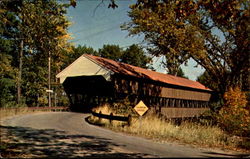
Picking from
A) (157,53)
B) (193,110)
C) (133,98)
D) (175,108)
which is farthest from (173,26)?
(193,110)

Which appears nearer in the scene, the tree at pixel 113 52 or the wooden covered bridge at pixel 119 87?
the wooden covered bridge at pixel 119 87

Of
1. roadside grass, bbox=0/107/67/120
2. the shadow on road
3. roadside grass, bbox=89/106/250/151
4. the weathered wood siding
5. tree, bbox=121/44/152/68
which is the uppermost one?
tree, bbox=121/44/152/68

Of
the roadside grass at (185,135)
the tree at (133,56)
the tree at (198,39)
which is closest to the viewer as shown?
the roadside grass at (185,135)

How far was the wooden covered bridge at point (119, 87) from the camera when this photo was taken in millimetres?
21938

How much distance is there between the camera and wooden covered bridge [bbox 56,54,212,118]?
21938 millimetres

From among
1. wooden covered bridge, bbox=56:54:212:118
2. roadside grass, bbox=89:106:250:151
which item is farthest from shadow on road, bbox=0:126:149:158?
wooden covered bridge, bbox=56:54:212:118

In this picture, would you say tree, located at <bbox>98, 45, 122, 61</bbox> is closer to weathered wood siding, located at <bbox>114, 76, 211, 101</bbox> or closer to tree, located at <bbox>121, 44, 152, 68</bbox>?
tree, located at <bbox>121, 44, 152, 68</bbox>

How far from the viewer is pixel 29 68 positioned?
1304 inches

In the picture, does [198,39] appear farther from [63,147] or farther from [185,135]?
[63,147]

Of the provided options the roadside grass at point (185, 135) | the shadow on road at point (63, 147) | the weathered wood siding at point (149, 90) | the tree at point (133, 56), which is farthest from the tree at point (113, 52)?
the shadow on road at point (63, 147)

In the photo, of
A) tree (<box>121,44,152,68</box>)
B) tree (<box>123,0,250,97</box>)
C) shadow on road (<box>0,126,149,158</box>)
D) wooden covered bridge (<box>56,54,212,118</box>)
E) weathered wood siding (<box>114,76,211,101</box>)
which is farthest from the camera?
tree (<box>121,44,152,68</box>)

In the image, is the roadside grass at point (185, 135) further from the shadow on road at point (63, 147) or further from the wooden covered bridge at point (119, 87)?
the wooden covered bridge at point (119, 87)

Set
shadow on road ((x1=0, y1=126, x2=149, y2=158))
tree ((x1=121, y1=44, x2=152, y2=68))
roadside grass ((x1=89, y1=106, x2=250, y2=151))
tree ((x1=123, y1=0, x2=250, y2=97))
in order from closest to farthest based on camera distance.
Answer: shadow on road ((x1=0, y1=126, x2=149, y2=158)) → roadside grass ((x1=89, y1=106, x2=250, y2=151)) → tree ((x1=123, y1=0, x2=250, y2=97)) → tree ((x1=121, y1=44, x2=152, y2=68))

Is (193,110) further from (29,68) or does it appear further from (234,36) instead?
(29,68)
